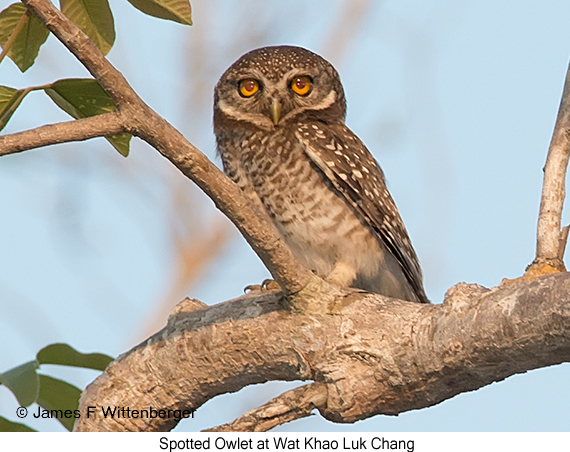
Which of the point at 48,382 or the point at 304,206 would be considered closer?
the point at 48,382

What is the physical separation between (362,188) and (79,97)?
2.15 m

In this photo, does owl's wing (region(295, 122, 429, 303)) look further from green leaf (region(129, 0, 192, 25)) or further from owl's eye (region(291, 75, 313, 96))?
green leaf (region(129, 0, 192, 25))

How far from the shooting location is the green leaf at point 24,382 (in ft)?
9.52

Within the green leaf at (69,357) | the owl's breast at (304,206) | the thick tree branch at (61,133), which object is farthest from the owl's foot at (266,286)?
the thick tree branch at (61,133)

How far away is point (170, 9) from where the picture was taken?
3.20m

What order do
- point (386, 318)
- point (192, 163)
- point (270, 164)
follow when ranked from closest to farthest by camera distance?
point (192, 163), point (386, 318), point (270, 164)

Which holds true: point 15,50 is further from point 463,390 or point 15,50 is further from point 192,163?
point 463,390

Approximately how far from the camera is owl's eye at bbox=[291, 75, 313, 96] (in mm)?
5621

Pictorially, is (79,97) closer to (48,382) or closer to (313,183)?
(48,382)

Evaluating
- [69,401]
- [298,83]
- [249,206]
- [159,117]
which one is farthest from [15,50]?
[298,83]

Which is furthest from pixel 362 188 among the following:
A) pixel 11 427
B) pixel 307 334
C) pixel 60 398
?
pixel 11 427

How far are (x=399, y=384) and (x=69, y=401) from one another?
56.9 inches

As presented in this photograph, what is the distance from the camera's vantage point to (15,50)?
3.35 metres

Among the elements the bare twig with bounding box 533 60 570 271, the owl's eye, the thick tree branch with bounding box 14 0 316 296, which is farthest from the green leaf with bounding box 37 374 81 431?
the owl's eye
